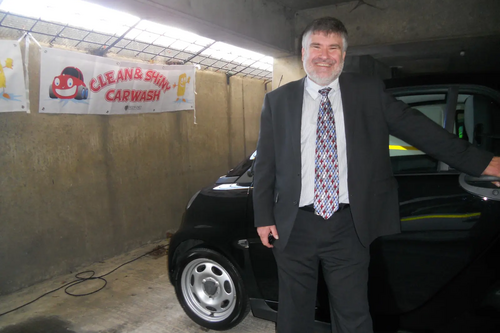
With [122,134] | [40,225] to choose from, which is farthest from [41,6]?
[40,225]

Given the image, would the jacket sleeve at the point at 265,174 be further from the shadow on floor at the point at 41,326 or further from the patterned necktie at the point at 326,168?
the shadow on floor at the point at 41,326

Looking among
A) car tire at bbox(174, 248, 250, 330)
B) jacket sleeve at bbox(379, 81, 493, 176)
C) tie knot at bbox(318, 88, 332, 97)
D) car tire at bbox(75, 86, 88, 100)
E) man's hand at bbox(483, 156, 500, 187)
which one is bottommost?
car tire at bbox(174, 248, 250, 330)

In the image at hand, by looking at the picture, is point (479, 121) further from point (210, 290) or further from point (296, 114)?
point (210, 290)

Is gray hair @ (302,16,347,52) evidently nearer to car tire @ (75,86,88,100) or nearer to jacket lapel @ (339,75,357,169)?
jacket lapel @ (339,75,357,169)

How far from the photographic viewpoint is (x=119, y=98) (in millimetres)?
4254

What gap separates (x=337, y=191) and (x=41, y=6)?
10.7 ft

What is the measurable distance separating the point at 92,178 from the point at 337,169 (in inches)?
133

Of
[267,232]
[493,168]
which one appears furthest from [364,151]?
[267,232]

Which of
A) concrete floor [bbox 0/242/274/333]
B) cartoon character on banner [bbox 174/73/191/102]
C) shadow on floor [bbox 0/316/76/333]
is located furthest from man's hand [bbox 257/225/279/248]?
cartoon character on banner [bbox 174/73/191/102]

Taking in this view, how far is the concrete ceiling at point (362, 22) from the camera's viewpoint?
12.0 ft

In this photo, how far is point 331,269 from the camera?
1.64 metres

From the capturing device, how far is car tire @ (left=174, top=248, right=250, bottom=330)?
8.27 ft

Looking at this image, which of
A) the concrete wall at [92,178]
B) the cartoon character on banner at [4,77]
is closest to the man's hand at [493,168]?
the cartoon character on banner at [4,77]

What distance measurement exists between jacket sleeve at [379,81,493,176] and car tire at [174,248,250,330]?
1.49m
